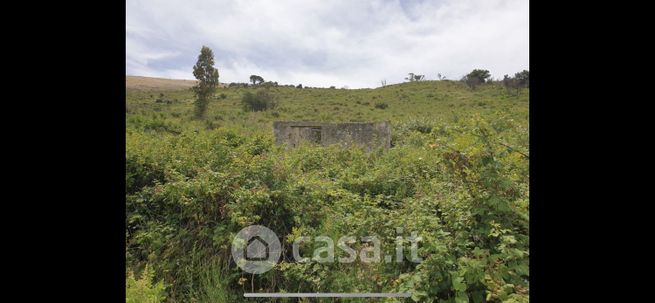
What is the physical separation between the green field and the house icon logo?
0.20ft

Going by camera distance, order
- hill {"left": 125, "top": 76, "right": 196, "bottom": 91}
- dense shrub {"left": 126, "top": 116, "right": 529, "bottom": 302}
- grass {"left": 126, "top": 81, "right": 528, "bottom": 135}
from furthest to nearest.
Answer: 1. grass {"left": 126, "top": 81, "right": 528, "bottom": 135}
2. dense shrub {"left": 126, "top": 116, "right": 529, "bottom": 302}
3. hill {"left": 125, "top": 76, "right": 196, "bottom": 91}

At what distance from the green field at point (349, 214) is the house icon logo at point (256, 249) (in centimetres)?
6

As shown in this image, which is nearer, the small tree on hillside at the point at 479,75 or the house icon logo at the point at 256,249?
the house icon logo at the point at 256,249

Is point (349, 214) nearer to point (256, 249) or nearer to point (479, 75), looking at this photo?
point (256, 249)

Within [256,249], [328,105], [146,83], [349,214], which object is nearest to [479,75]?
[349,214]

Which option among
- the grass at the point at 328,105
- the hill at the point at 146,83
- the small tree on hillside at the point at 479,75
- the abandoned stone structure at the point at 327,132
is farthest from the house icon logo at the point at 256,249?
the grass at the point at 328,105

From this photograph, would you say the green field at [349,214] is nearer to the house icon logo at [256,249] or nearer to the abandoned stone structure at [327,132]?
the house icon logo at [256,249]

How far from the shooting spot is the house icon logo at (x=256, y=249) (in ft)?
7.46

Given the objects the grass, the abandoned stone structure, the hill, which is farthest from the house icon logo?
the grass

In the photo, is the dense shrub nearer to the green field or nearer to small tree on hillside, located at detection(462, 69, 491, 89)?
the green field

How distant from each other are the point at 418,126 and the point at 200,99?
7525 mm

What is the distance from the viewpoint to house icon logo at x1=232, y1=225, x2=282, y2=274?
227cm
